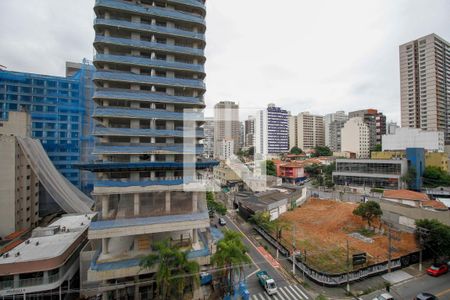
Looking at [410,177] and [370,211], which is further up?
[410,177]

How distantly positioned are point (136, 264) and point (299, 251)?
16.5 metres

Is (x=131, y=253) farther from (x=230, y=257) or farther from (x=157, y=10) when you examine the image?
(x=157, y=10)

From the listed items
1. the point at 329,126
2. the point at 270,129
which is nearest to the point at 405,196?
the point at 270,129

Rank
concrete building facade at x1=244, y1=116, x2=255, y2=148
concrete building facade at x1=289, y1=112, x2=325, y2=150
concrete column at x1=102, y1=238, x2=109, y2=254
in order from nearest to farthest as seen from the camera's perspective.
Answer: concrete column at x1=102, y1=238, x2=109, y2=254
concrete building facade at x1=289, y1=112, x2=325, y2=150
concrete building facade at x1=244, y1=116, x2=255, y2=148

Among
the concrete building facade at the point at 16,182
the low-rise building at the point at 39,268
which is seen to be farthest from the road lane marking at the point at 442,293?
the concrete building facade at the point at 16,182

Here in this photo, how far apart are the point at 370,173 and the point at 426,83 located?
182 feet

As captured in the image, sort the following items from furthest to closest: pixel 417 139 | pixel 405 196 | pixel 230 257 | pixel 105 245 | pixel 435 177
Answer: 1. pixel 417 139
2. pixel 435 177
3. pixel 405 196
4. pixel 105 245
5. pixel 230 257

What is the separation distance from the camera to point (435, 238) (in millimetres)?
20375

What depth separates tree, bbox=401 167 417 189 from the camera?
167 ft

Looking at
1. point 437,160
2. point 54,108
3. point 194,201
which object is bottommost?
point 194,201

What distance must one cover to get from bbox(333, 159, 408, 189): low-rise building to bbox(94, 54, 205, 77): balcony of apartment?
55.2 m

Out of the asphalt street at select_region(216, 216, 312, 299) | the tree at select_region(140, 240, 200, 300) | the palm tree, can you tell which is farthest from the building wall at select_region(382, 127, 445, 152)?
the tree at select_region(140, 240, 200, 300)

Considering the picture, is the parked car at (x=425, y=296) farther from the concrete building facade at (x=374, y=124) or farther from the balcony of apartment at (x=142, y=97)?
the concrete building facade at (x=374, y=124)

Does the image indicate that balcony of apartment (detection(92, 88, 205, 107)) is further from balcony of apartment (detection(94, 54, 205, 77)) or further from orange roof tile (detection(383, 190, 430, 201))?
orange roof tile (detection(383, 190, 430, 201))
